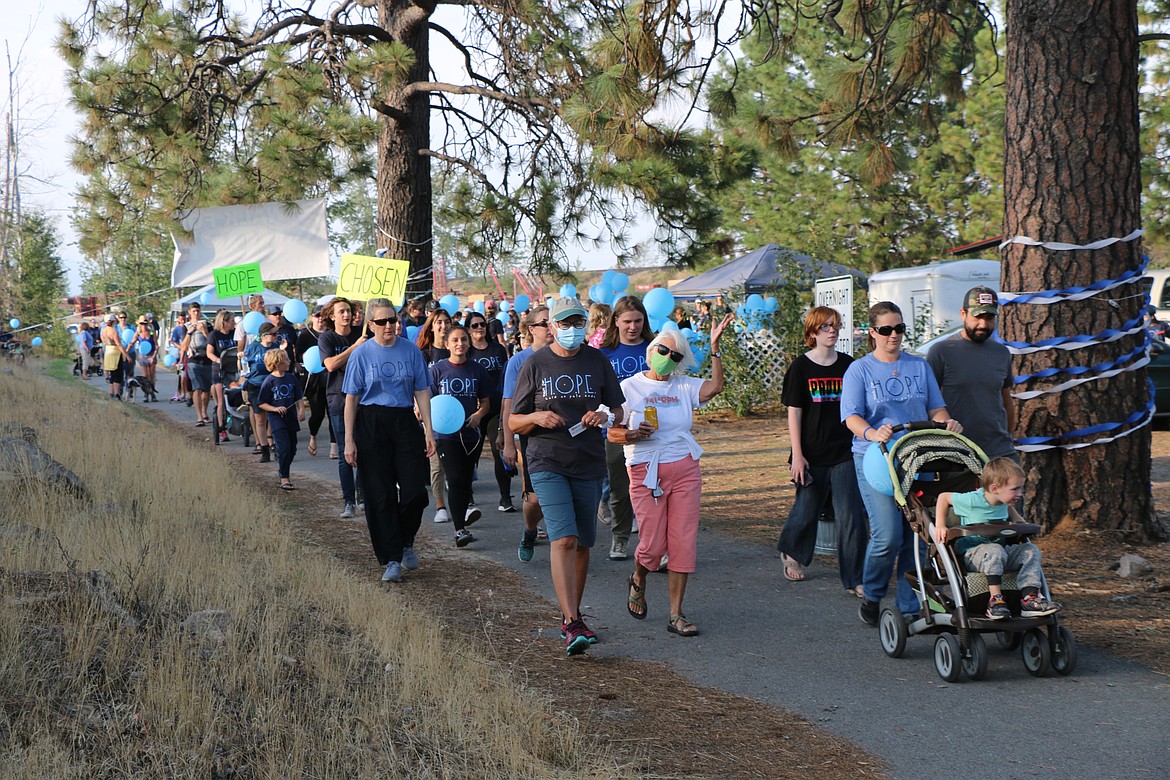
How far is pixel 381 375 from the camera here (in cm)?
835

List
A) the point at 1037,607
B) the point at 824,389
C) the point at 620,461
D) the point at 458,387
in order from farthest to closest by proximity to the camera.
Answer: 1. the point at 458,387
2. the point at 620,461
3. the point at 824,389
4. the point at 1037,607

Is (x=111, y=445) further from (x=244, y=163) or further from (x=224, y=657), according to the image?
(x=224, y=657)

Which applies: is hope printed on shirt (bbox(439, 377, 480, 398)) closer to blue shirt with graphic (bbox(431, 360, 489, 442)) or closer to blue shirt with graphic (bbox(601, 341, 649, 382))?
blue shirt with graphic (bbox(431, 360, 489, 442))

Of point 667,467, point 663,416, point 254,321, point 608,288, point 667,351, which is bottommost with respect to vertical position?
point 667,467

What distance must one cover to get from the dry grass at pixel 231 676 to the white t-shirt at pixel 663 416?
1.54 meters

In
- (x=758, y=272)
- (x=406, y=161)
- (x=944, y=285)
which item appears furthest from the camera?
(x=758, y=272)

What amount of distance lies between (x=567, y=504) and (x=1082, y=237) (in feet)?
14.6

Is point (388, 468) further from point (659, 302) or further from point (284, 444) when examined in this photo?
point (284, 444)

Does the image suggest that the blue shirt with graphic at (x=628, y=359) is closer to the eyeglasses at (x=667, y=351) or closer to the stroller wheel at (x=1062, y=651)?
the eyeglasses at (x=667, y=351)

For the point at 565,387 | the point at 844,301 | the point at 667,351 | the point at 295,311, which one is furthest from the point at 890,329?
the point at 295,311

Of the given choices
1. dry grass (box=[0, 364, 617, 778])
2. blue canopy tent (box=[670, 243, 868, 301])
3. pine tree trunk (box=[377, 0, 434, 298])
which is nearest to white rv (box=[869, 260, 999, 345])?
blue canopy tent (box=[670, 243, 868, 301])

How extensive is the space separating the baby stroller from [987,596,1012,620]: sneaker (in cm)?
3

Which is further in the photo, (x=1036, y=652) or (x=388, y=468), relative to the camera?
(x=388, y=468)

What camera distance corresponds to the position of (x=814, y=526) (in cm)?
799
